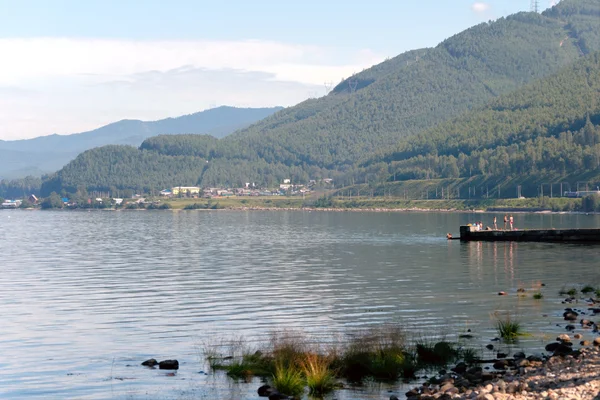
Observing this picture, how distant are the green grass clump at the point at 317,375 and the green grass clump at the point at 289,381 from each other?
310 millimetres

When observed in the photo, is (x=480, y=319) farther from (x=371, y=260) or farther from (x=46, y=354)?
(x=371, y=260)

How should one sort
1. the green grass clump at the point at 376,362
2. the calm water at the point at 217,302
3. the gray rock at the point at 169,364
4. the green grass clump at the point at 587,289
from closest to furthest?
the green grass clump at the point at 376,362 → the calm water at the point at 217,302 → the gray rock at the point at 169,364 → the green grass clump at the point at 587,289

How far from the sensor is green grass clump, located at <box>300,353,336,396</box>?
3278 centimetres

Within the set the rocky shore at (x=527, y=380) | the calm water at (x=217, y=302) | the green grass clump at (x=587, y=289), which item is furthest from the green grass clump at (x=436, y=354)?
the green grass clump at (x=587, y=289)

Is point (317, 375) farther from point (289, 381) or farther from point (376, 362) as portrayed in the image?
point (376, 362)

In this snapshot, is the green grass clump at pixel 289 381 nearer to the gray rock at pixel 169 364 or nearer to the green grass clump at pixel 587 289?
the gray rock at pixel 169 364

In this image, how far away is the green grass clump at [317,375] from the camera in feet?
108

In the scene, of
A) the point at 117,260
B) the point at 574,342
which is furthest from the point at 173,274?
the point at 574,342

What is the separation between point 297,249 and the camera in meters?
122

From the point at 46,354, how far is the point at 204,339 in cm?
762

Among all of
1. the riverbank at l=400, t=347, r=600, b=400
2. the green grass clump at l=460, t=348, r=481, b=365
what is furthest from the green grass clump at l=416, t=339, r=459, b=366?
the riverbank at l=400, t=347, r=600, b=400

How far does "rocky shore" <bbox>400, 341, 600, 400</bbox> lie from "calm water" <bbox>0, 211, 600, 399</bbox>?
2.59m

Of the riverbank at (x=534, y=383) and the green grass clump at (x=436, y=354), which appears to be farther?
the green grass clump at (x=436, y=354)

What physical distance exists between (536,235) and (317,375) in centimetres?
9333
